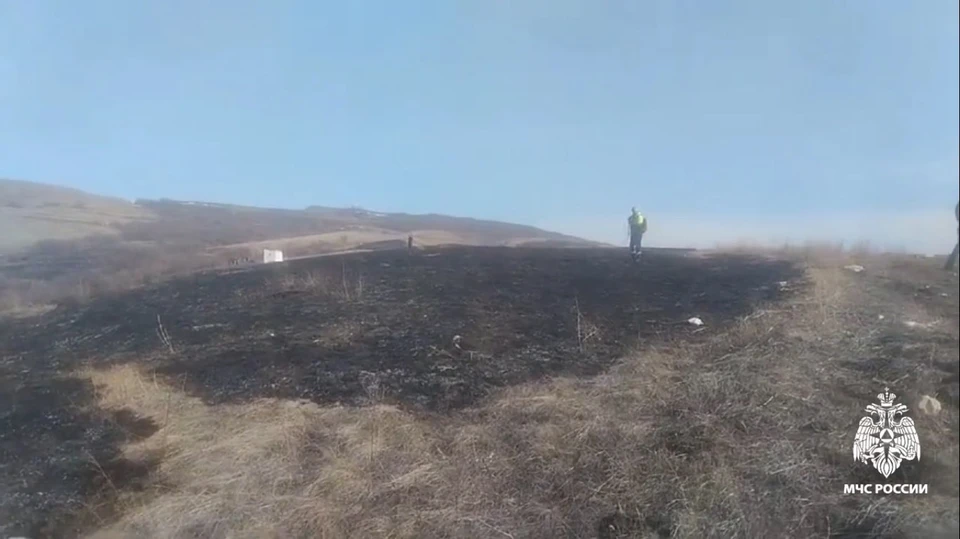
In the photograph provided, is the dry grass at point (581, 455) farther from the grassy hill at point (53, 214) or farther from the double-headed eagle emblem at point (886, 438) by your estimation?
the grassy hill at point (53, 214)

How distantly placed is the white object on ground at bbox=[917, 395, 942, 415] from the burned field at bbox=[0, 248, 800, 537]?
38.4 inches

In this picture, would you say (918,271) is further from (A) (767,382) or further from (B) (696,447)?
(B) (696,447)

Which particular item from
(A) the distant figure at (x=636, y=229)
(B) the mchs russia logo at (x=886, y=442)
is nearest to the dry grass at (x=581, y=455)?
(B) the mchs russia logo at (x=886, y=442)

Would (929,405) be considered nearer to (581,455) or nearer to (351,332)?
(581,455)

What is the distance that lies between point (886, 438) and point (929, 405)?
22cm

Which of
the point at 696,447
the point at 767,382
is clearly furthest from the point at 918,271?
the point at 696,447

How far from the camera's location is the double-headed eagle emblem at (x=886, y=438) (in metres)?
2.76

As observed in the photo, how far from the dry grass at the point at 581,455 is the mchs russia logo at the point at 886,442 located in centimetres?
5

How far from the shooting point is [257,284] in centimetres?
434

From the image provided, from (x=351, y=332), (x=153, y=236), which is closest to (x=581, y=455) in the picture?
(x=351, y=332)

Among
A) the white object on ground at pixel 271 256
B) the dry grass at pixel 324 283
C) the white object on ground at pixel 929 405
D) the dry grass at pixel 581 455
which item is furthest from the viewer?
the dry grass at pixel 324 283

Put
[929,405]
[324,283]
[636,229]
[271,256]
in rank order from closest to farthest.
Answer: [929,405] < [636,229] < [271,256] < [324,283]

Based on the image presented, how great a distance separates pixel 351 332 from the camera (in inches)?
176

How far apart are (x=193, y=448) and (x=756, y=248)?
10.9ft
